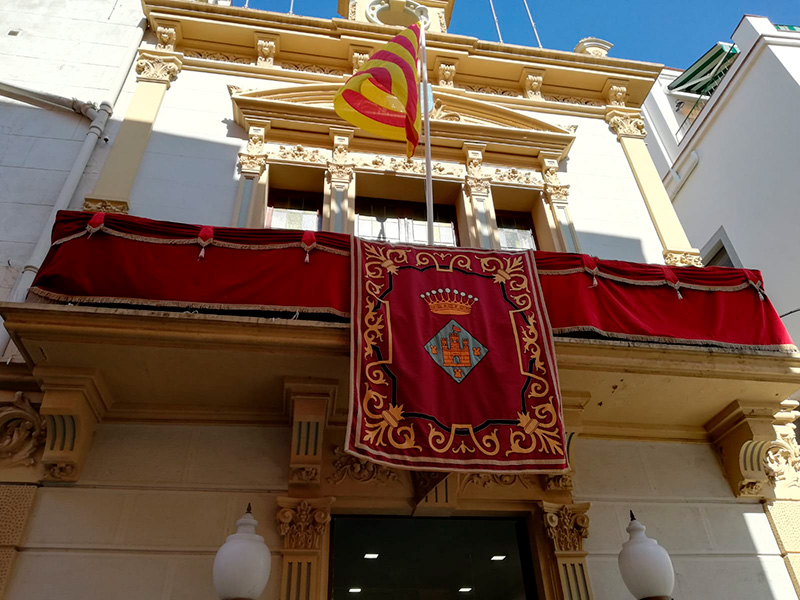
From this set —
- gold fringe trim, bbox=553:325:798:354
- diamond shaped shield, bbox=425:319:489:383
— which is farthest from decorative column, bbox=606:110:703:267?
diamond shaped shield, bbox=425:319:489:383

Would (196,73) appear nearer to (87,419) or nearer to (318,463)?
(87,419)

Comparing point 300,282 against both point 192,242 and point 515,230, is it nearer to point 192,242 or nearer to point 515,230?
point 192,242

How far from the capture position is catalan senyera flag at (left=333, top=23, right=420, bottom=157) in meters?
8.30

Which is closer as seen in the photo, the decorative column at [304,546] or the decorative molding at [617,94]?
the decorative column at [304,546]

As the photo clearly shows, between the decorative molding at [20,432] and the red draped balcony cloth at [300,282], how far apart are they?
1.21 metres

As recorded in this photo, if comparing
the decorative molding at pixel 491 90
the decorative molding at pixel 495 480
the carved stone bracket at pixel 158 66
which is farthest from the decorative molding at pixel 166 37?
the decorative molding at pixel 495 480

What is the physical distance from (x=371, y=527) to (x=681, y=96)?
19186 millimetres

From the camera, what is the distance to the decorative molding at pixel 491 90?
10852 millimetres

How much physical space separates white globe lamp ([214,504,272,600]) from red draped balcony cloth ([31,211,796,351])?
2.35 meters

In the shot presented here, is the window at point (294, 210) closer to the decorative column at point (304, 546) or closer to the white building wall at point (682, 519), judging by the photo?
the decorative column at point (304, 546)

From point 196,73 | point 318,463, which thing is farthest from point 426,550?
point 196,73

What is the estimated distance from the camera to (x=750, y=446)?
689 cm

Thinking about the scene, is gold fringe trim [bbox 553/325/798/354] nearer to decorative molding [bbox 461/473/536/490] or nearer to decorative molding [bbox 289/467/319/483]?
decorative molding [bbox 461/473/536/490]

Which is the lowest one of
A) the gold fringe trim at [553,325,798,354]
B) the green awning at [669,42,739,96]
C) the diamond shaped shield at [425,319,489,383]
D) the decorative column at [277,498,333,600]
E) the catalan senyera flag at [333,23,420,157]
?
the decorative column at [277,498,333,600]
